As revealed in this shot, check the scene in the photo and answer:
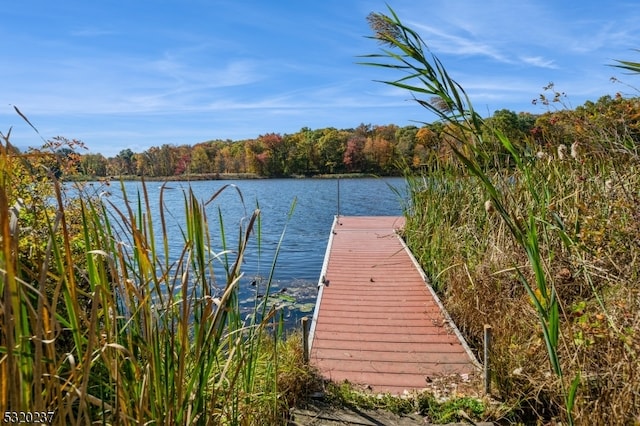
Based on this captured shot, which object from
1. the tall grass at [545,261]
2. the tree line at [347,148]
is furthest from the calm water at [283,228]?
the tall grass at [545,261]

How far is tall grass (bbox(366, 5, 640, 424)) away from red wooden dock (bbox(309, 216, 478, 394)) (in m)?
0.34

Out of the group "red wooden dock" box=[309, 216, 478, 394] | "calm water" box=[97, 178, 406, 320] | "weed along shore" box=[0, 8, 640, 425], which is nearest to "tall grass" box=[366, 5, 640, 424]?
"weed along shore" box=[0, 8, 640, 425]

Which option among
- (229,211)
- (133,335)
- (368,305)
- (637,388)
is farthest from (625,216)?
(229,211)

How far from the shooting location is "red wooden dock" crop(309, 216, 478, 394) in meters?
3.42

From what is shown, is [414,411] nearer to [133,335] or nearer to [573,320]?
[573,320]

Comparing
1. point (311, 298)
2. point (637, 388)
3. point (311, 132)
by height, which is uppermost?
point (311, 132)

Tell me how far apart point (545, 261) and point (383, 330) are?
3.12m

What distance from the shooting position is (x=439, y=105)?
4.73ft

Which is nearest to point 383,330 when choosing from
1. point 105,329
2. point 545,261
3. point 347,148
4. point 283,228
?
point 545,261

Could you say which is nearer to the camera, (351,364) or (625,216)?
(625,216)

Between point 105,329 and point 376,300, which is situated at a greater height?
point 105,329

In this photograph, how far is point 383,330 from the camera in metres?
4.25

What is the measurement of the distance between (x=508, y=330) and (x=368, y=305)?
2093 millimetres

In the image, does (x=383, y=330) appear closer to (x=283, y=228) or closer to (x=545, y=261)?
(x=545, y=261)
